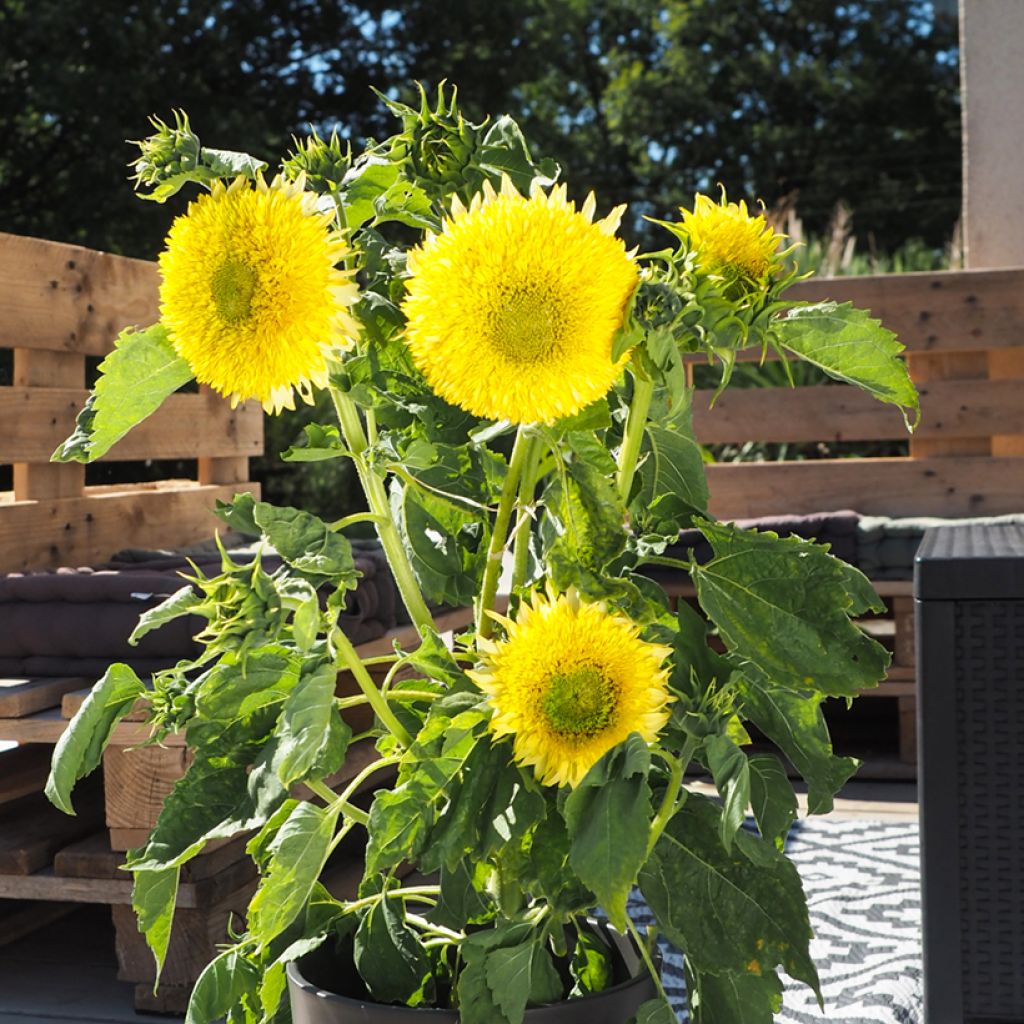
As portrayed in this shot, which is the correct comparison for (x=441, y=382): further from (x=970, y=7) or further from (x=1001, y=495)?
(x=970, y=7)

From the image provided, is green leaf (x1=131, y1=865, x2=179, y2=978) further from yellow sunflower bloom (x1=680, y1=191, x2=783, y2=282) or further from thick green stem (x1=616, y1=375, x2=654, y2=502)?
yellow sunflower bloom (x1=680, y1=191, x2=783, y2=282)

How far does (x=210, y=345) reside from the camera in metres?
0.66

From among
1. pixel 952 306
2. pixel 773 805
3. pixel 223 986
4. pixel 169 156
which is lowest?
pixel 223 986

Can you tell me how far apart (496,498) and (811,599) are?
0.20 metres

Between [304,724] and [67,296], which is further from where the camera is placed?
[67,296]

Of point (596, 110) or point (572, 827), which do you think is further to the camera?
point (596, 110)

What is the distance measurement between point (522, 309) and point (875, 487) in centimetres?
350

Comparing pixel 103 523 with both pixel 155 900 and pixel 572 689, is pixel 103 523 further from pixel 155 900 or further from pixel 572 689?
pixel 572 689

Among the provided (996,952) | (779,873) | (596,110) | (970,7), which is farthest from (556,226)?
(596,110)

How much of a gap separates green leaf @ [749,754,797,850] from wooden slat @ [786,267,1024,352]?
321cm

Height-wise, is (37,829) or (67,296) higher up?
(67,296)

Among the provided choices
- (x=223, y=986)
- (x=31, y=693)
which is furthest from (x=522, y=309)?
(x=31, y=693)

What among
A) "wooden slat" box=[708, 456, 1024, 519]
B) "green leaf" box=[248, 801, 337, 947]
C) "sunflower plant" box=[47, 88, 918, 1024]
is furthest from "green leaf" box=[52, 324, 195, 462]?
"wooden slat" box=[708, 456, 1024, 519]

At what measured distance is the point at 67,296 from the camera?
2.60 metres
